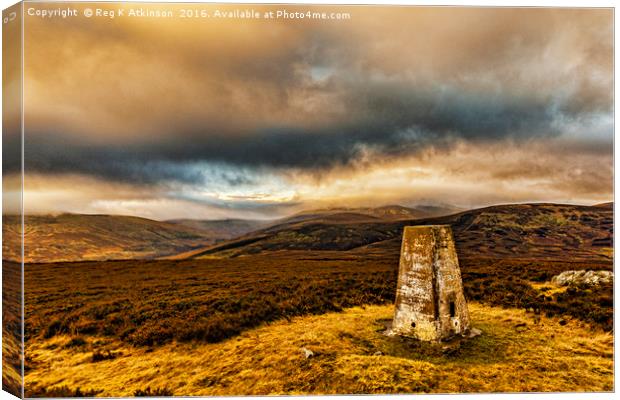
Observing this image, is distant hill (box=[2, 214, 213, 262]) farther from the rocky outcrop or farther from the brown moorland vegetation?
the rocky outcrop

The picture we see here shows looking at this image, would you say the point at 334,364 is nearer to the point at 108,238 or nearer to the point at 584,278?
the point at 584,278

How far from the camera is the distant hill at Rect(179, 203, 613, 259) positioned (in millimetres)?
23844

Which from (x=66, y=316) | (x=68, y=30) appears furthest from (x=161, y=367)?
(x=68, y=30)

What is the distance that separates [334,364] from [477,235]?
120 feet

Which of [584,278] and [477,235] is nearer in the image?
[584,278]

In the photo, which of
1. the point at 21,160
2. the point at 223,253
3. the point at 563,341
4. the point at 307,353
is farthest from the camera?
the point at 223,253

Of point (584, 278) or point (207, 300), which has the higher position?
point (584, 278)

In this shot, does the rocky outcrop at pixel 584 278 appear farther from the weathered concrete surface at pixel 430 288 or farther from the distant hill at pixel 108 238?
the distant hill at pixel 108 238

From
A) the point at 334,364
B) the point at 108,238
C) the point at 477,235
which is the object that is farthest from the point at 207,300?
the point at 477,235

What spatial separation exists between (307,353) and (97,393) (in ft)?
14.6

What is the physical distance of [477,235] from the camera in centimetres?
3791

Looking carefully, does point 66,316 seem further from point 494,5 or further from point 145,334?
point 494,5

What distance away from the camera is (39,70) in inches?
297

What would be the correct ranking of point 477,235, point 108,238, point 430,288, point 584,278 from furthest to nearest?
point 477,235 < point 108,238 < point 584,278 < point 430,288
